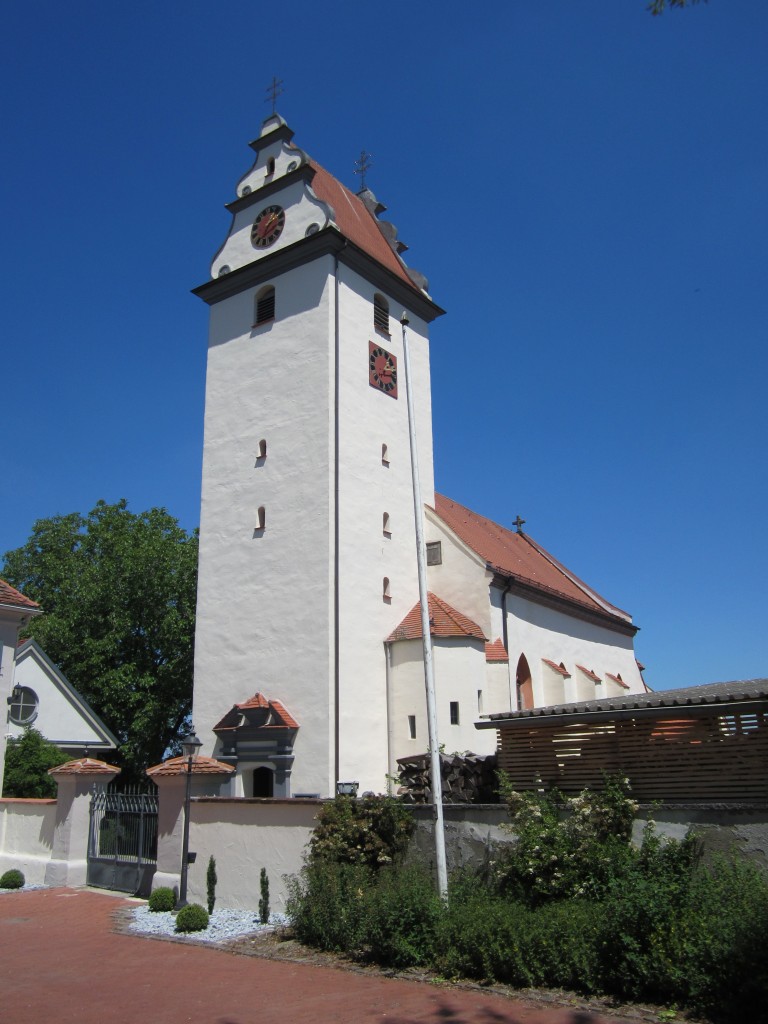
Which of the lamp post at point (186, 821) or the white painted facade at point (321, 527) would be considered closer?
the lamp post at point (186, 821)

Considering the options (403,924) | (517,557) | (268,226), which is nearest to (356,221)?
(268,226)

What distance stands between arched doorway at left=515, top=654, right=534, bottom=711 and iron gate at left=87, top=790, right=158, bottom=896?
12.3 m

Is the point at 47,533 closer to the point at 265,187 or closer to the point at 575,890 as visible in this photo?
the point at 265,187

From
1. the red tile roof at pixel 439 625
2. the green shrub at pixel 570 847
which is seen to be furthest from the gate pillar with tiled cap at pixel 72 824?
the green shrub at pixel 570 847

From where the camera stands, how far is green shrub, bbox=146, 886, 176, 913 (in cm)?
1469

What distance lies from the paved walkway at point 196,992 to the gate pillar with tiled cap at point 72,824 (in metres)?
4.76

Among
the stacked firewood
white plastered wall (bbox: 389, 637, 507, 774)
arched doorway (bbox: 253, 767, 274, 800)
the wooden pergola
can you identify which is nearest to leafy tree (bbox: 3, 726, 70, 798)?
arched doorway (bbox: 253, 767, 274, 800)

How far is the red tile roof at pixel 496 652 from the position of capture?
2311 cm

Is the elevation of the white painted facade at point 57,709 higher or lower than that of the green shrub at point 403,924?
higher

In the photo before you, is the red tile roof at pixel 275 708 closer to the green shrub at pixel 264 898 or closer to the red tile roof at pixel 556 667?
the green shrub at pixel 264 898

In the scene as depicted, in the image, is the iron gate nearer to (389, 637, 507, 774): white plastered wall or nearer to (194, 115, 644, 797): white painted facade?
(194, 115, 644, 797): white painted facade

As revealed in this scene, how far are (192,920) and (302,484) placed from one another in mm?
11751

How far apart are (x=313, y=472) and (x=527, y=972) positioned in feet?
49.4

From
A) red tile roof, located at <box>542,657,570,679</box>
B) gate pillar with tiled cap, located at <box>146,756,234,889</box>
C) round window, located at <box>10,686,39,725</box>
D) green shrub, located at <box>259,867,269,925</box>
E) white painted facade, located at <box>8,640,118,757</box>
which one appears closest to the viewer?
green shrub, located at <box>259,867,269,925</box>
